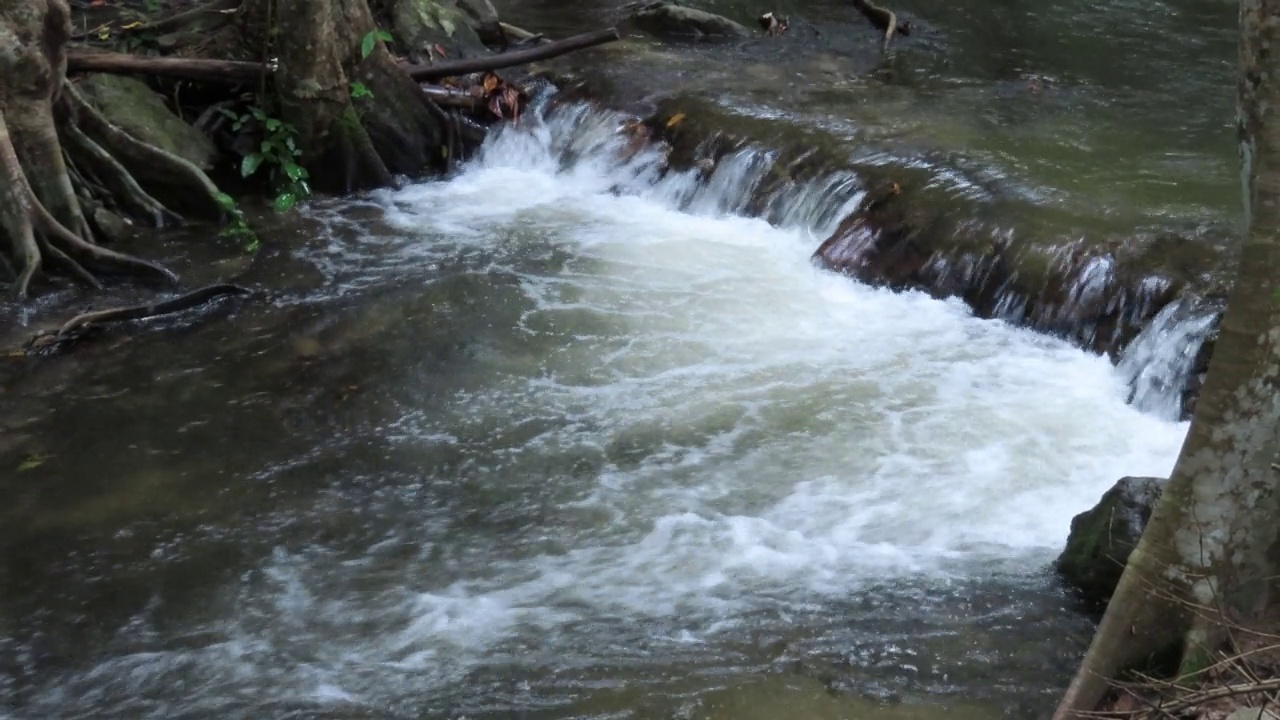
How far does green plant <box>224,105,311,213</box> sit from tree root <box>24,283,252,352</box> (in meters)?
→ 2.00

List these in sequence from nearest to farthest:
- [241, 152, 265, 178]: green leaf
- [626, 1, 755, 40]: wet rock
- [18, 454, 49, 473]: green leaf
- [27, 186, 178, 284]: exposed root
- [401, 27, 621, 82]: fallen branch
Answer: [18, 454, 49, 473]: green leaf < [27, 186, 178, 284]: exposed root < [241, 152, 265, 178]: green leaf < [401, 27, 621, 82]: fallen branch < [626, 1, 755, 40]: wet rock

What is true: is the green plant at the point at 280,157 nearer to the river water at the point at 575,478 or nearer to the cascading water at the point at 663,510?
the river water at the point at 575,478

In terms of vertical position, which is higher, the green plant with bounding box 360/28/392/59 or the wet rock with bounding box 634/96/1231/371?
the green plant with bounding box 360/28/392/59

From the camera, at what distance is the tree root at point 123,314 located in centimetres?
776

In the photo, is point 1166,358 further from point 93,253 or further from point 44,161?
point 44,161

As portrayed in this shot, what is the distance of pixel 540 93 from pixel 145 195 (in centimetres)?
445

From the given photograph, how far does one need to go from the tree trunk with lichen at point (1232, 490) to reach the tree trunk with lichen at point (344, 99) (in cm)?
815

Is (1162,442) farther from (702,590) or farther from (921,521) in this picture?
(702,590)

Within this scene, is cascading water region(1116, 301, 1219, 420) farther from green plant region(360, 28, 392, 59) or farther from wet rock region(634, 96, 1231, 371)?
green plant region(360, 28, 392, 59)

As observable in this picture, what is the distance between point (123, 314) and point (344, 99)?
330 cm

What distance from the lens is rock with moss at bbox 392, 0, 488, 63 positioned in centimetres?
1259

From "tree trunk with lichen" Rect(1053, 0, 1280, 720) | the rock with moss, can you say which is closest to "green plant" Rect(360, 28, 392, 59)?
the rock with moss

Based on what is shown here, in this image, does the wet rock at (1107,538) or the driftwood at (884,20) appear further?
the driftwood at (884,20)

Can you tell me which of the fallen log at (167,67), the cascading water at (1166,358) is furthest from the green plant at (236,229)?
the cascading water at (1166,358)
